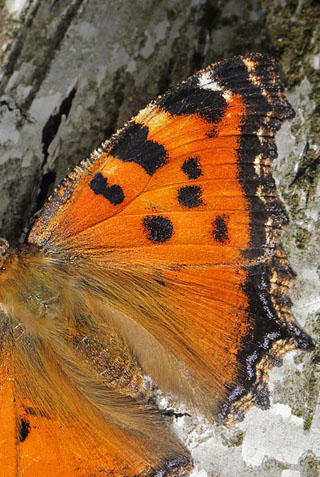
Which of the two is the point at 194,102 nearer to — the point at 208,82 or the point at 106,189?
the point at 208,82

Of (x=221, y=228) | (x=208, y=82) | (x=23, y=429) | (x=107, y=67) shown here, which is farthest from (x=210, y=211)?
(x=107, y=67)

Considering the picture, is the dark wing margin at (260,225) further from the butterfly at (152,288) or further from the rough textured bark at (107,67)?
the rough textured bark at (107,67)

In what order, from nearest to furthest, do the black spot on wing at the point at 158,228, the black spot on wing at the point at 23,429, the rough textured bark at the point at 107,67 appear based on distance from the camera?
1. the black spot on wing at the point at 23,429
2. the black spot on wing at the point at 158,228
3. the rough textured bark at the point at 107,67

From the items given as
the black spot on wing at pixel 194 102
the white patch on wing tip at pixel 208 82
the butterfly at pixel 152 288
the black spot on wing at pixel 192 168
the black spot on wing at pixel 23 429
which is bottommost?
the black spot on wing at pixel 23 429

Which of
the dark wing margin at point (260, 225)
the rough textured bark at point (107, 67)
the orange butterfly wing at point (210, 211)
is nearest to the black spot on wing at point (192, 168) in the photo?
the orange butterfly wing at point (210, 211)

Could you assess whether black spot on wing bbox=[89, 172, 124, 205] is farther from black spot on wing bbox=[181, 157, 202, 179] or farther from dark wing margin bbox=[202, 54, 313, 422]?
dark wing margin bbox=[202, 54, 313, 422]

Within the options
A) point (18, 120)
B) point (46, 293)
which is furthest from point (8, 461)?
point (18, 120)
